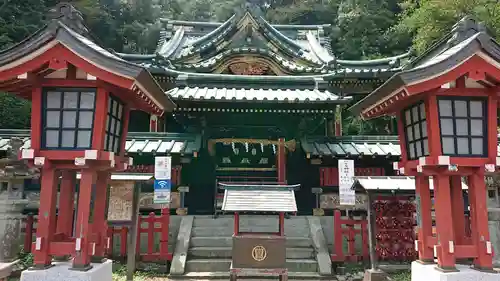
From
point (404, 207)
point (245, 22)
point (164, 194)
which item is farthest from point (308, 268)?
point (245, 22)

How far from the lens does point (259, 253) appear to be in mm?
8109

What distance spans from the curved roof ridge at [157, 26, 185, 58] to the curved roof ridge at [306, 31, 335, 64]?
22.7 ft

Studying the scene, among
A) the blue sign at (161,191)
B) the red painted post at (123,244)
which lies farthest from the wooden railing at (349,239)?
the red painted post at (123,244)

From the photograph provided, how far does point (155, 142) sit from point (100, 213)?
6.41 metres

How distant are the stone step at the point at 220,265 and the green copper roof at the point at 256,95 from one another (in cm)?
498

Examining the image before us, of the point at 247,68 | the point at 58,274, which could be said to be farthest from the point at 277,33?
the point at 58,274

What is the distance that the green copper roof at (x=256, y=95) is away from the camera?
38.7 feet

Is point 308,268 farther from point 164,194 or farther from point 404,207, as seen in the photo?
point 164,194

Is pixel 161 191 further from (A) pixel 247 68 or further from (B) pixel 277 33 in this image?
(B) pixel 277 33

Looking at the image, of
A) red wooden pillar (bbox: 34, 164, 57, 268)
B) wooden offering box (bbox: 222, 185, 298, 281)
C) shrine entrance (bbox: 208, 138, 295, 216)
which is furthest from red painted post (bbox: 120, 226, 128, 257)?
shrine entrance (bbox: 208, 138, 295, 216)

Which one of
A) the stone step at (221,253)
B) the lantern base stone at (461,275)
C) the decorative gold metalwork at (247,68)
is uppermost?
the decorative gold metalwork at (247,68)

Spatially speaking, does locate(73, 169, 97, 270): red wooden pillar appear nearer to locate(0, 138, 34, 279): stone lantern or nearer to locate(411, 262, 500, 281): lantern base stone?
Answer: locate(0, 138, 34, 279): stone lantern

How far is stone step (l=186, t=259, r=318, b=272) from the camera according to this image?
9.56 m

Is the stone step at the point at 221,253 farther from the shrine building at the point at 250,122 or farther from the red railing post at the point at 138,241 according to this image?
the shrine building at the point at 250,122
